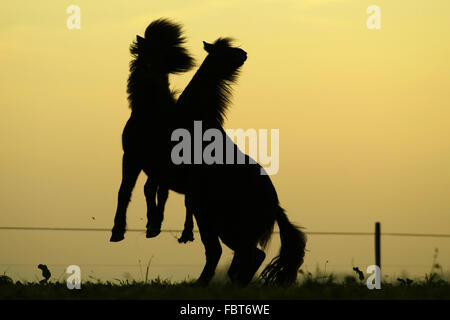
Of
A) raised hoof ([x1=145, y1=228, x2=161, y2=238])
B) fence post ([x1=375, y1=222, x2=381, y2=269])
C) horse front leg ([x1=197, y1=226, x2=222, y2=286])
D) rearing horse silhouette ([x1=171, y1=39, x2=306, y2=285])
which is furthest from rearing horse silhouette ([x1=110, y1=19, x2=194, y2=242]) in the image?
fence post ([x1=375, y1=222, x2=381, y2=269])

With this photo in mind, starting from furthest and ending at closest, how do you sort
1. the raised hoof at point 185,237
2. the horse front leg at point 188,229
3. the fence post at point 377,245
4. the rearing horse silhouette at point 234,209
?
the fence post at point 377,245 < the raised hoof at point 185,237 < the horse front leg at point 188,229 < the rearing horse silhouette at point 234,209

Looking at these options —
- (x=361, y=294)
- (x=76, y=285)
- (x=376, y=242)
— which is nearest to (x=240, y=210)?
(x=361, y=294)

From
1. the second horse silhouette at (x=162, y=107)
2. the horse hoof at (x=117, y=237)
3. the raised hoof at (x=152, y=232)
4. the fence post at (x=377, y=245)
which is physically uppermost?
the second horse silhouette at (x=162, y=107)

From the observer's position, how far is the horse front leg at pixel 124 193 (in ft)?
29.4

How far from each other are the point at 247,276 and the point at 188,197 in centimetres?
100

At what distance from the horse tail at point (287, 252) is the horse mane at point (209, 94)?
1.31 meters

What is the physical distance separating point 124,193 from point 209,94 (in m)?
1.41

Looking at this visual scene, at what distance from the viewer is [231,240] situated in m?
8.41

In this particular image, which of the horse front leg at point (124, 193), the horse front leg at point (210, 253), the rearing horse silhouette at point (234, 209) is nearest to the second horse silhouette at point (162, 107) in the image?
the horse front leg at point (124, 193)

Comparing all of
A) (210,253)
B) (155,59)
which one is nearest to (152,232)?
(210,253)

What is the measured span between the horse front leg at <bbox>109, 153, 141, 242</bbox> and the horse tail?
1588 mm

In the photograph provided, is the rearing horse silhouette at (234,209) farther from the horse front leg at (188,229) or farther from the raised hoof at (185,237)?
the raised hoof at (185,237)

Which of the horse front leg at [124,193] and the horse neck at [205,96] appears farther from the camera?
the horse neck at [205,96]
